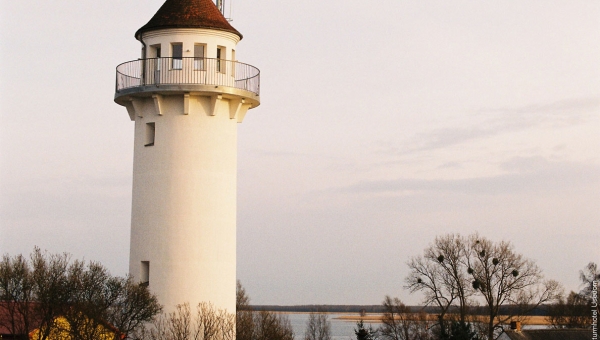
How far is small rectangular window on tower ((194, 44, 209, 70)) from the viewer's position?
33.1m

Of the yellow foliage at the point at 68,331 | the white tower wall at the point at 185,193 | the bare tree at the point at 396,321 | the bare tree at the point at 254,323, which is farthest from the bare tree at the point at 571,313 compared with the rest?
the yellow foliage at the point at 68,331

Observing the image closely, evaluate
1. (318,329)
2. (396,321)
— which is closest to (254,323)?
(396,321)

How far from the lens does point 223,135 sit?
33469 mm

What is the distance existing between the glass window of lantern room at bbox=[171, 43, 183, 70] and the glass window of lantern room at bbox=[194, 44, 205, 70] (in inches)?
20.2

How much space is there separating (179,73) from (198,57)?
3.03ft

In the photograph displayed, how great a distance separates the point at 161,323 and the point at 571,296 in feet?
262

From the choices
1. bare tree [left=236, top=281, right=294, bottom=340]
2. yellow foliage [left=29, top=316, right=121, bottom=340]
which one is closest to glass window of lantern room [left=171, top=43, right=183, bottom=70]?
yellow foliage [left=29, top=316, right=121, bottom=340]

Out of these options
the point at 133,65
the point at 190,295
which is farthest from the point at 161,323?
the point at 133,65

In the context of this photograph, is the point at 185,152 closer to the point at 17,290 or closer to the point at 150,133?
the point at 150,133

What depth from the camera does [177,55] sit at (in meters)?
33.4

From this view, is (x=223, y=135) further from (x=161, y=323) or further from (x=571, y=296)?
(x=571, y=296)

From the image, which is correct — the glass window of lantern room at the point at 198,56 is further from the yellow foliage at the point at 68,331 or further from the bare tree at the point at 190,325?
the yellow foliage at the point at 68,331

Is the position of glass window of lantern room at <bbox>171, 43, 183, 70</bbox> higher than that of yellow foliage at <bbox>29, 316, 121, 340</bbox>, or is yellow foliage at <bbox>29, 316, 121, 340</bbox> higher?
glass window of lantern room at <bbox>171, 43, 183, 70</bbox>

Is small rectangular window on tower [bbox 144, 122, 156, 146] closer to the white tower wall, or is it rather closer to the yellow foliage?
the white tower wall
